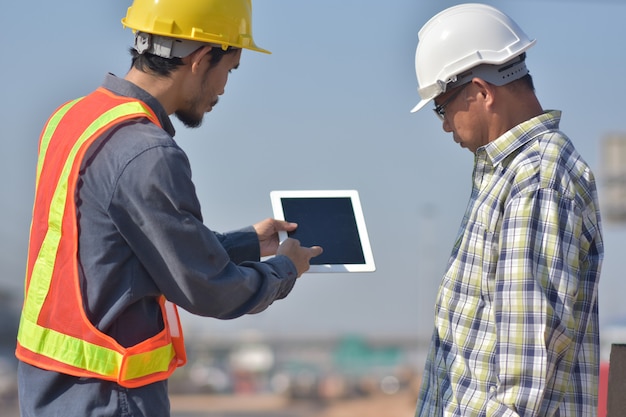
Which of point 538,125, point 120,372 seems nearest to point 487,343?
point 538,125

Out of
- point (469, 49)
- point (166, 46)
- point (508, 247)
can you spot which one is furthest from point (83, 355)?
point (469, 49)

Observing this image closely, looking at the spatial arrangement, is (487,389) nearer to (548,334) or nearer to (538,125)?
(548,334)

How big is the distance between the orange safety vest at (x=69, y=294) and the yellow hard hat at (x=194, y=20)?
1.05 feet

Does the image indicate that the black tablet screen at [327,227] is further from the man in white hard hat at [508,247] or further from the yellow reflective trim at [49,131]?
the yellow reflective trim at [49,131]

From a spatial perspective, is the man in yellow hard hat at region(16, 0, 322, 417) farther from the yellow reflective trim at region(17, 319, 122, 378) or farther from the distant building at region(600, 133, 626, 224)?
the distant building at region(600, 133, 626, 224)

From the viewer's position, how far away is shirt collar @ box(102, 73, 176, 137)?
3.41 metres

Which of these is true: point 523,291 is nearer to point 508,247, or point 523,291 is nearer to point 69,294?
point 508,247

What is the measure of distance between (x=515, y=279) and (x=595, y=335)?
40 cm

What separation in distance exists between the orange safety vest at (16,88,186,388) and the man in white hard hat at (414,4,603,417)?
2.94 ft

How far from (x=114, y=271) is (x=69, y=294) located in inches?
5.8

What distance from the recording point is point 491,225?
3.26 m

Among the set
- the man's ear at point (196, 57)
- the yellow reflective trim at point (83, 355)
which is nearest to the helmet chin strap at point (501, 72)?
the man's ear at point (196, 57)

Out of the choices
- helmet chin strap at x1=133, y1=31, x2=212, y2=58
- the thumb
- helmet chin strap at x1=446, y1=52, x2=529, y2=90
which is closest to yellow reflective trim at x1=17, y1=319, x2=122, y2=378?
the thumb

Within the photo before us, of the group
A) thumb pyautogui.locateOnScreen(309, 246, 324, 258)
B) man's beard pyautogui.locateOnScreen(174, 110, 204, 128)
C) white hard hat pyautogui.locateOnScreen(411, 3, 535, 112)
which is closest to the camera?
white hard hat pyautogui.locateOnScreen(411, 3, 535, 112)
